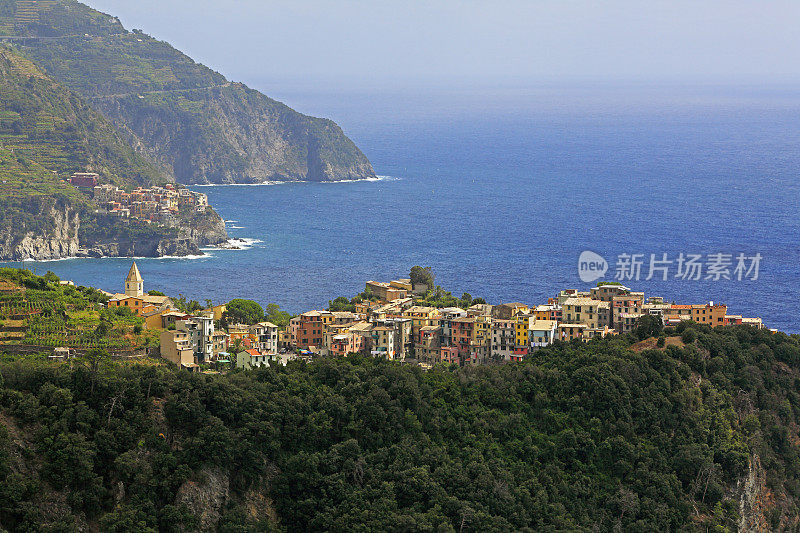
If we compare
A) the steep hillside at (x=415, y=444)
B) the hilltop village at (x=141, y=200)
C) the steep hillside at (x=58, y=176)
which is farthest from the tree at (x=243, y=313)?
the hilltop village at (x=141, y=200)

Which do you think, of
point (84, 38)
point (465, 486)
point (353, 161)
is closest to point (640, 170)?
point (353, 161)

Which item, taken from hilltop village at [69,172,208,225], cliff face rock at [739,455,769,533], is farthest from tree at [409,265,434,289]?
hilltop village at [69,172,208,225]

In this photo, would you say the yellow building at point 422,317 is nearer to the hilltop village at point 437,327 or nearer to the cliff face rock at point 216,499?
the hilltop village at point 437,327

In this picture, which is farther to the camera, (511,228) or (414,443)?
(511,228)

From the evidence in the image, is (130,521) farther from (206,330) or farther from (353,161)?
(353,161)

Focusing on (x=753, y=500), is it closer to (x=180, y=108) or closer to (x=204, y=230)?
(x=204, y=230)

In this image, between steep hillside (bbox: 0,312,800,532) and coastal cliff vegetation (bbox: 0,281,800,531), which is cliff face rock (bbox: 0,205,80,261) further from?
steep hillside (bbox: 0,312,800,532)

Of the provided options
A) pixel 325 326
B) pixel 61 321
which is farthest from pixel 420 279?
pixel 61 321
